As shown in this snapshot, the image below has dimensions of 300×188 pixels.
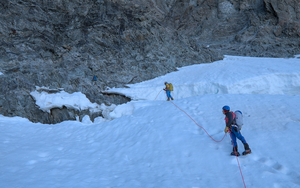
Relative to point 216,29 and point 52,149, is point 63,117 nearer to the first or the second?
point 52,149

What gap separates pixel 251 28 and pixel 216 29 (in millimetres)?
5899

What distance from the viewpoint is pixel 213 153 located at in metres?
5.50

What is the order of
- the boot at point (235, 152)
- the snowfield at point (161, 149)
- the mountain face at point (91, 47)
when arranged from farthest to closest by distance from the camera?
the mountain face at point (91, 47) → the boot at point (235, 152) → the snowfield at point (161, 149)

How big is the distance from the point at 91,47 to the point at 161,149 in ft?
51.8

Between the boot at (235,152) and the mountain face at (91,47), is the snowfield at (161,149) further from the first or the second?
the mountain face at (91,47)

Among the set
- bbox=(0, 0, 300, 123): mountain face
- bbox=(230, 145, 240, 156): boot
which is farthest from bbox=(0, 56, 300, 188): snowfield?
bbox=(0, 0, 300, 123): mountain face

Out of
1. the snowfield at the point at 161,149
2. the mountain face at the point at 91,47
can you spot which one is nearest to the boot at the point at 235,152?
the snowfield at the point at 161,149

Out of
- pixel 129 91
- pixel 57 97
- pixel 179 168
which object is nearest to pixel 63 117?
pixel 57 97

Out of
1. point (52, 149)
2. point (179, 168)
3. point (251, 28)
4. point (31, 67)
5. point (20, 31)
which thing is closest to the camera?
point (179, 168)

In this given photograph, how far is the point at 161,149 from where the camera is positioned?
6.38m

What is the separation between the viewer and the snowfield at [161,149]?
4.57 meters

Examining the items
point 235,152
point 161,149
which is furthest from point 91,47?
point 235,152

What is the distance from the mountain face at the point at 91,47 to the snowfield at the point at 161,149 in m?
3.49

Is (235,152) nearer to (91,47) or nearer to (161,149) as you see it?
(161,149)
